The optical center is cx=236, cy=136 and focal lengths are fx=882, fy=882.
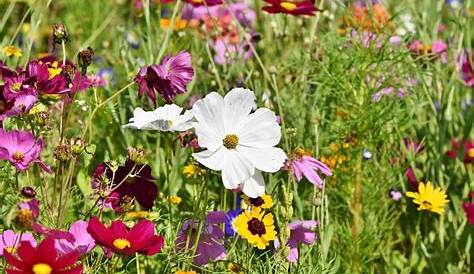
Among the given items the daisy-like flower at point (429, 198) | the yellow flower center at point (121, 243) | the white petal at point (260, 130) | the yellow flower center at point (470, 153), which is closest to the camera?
the yellow flower center at point (121, 243)

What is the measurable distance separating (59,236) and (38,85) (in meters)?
0.27

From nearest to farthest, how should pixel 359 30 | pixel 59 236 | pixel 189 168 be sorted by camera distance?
1. pixel 59 236
2. pixel 189 168
3. pixel 359 30

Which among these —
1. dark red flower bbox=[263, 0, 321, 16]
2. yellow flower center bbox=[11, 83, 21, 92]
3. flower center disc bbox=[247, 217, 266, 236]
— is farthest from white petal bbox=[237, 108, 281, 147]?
dark red flower bbox=[263, 0, 321, 16]

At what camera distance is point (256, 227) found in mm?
1226

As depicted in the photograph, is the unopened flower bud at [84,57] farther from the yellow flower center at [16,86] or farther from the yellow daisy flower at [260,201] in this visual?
the yellow daisy flower at [260,201]

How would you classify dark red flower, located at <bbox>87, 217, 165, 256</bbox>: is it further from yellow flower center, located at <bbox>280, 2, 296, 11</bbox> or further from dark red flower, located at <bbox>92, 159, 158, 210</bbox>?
yellow flower center, located at <bbox>280, 2, 296, 11</bbox>

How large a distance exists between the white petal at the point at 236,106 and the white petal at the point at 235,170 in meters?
0.06

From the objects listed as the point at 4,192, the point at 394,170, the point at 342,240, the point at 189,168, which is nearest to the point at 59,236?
the point at 4,192

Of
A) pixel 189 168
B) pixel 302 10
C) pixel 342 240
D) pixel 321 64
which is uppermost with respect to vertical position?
pixel 302 10

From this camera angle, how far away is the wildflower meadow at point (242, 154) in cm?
115

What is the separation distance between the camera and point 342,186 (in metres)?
1.76

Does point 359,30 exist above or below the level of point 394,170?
above

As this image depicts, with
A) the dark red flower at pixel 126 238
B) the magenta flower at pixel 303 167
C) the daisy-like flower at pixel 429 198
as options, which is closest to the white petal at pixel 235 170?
the dark red flower at pixel 126 238

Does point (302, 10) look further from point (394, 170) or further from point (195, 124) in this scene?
point (195, 124)
